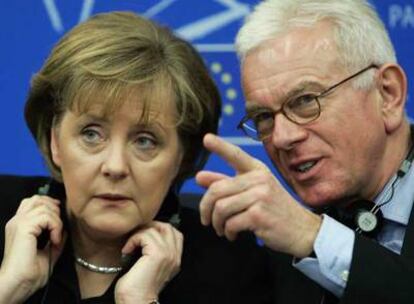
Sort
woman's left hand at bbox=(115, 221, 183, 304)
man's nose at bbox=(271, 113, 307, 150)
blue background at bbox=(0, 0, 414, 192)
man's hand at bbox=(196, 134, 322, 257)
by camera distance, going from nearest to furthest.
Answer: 1. man's hand at bbox=(196, 134, 322, 257)
2. woman's left hand at bbox=(115, 221, 183, 304)
3. man's nose at bbox=(271, 113, 307, 150)
4. blue background at bbox=(0, 0, 414, 192)

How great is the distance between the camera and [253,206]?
1.44 meters

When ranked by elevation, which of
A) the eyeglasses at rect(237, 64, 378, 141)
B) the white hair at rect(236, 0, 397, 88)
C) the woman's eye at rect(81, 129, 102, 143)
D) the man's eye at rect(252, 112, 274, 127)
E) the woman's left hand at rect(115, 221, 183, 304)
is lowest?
the woman's left hand at rect(115, 221, 183, 304)

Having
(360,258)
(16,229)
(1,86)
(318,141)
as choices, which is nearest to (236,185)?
(360,258)

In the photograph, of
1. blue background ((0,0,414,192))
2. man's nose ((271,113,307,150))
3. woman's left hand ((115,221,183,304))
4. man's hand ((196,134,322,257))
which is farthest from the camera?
blue background ((0,0,414,192))

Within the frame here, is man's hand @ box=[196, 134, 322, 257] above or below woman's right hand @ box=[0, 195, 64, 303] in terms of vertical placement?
above

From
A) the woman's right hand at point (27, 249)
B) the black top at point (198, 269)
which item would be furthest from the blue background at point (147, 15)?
the woman's right hand at point (27, 249)

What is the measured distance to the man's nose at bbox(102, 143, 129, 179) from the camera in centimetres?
163

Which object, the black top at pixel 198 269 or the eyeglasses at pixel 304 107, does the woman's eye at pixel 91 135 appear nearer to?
the black top at pixel 198 269

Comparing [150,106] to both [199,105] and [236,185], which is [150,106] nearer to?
[199,105]

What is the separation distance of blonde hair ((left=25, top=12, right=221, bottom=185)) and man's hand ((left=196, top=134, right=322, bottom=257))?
30cm

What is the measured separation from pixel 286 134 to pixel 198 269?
35cm

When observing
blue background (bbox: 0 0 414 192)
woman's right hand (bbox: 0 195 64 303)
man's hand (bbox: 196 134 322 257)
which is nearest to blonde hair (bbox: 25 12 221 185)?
woman's right hand (bbox: 0 195 64 303)

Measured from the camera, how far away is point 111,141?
→ 65.2 inches

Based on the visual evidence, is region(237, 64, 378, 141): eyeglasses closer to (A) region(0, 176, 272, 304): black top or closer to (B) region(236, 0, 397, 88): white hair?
(B) region(236, 0, 397, 88): white hair
